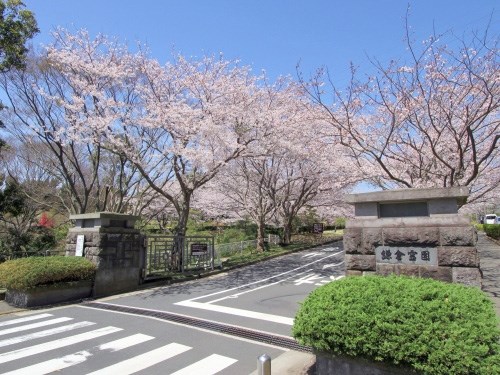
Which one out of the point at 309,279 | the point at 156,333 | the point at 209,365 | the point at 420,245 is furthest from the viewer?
the point at 309,279

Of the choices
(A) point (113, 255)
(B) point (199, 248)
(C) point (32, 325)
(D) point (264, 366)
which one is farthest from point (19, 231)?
(D) point (264, 366)

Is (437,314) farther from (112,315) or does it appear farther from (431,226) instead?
(112,315)

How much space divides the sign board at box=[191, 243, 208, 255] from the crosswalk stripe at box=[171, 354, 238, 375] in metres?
9.73

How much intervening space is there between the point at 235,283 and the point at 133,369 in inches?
334

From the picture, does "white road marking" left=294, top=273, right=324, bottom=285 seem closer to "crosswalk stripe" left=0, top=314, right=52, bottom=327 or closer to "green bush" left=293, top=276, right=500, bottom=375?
"crosswalk stripe" left=0, top=314, right=52, bottom=327

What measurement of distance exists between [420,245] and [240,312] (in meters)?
4.90

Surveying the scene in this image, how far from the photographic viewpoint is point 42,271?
973 cm

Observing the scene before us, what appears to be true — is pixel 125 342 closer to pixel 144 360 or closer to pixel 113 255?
pixel 144 360

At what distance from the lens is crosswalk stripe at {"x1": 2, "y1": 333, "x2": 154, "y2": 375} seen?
16.9ft

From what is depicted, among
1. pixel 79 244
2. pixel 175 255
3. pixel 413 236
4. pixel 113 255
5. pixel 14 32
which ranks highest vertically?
pixel 14 32

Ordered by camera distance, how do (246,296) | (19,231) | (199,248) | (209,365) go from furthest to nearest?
(19,231) → (199,248) → (246,296) → (209,365)

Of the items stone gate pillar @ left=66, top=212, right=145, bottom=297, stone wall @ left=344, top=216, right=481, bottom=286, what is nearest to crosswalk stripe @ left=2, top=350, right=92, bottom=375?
stone wall @ left=344, top=216, right=481, bottom=286

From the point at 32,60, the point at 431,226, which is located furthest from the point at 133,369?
the point at 32,60

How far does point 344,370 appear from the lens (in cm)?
407
